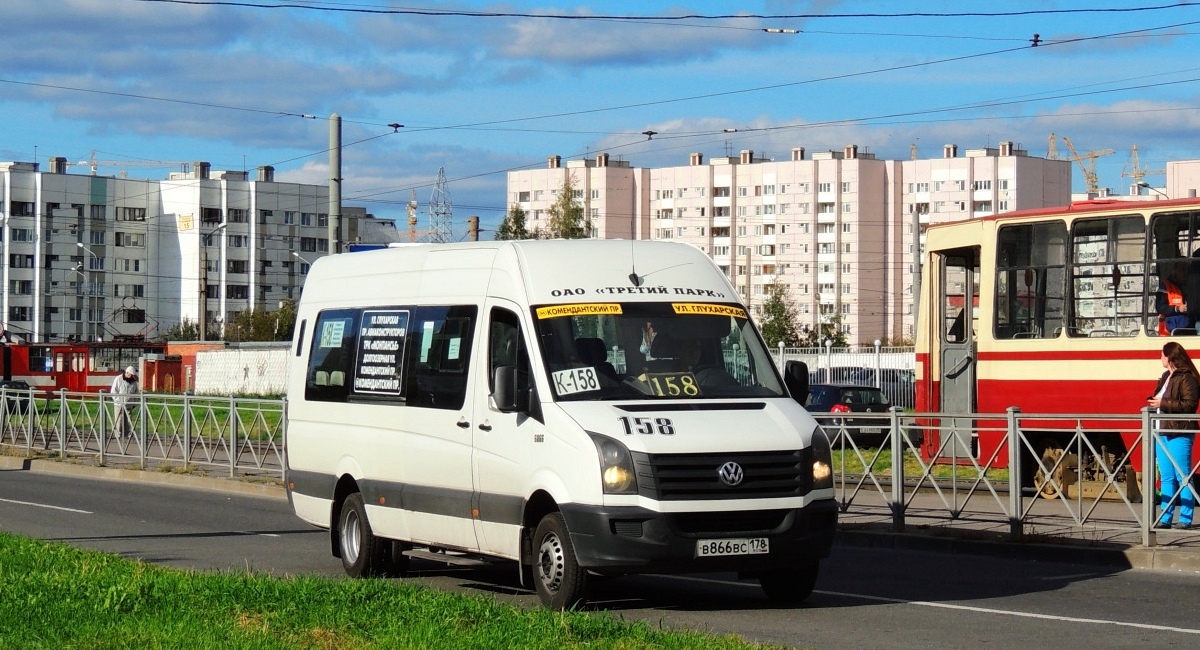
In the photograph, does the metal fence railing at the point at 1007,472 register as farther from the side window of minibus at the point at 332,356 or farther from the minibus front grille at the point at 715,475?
the side window of minibus at the point at 332,356

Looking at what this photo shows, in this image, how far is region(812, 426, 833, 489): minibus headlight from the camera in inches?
406

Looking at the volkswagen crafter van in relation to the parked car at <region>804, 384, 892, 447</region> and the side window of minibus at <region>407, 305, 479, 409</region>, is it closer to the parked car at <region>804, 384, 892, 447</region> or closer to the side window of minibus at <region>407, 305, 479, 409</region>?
the side window of minibus at <region>407, 305, 479, 409</region>

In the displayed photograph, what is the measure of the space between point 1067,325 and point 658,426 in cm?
1119

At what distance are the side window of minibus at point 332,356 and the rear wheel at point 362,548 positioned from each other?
964mm

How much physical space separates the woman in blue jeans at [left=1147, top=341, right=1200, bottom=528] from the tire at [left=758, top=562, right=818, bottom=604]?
15.7 ft

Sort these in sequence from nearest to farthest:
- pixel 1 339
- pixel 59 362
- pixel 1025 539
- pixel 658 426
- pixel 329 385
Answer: pixel 658 426 → pixel 329 385 → pixel 1025 539 → pixel 1 339 → pixel 59 362

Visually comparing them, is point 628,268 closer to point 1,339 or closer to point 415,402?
point 415,402

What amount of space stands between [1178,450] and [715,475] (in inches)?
247

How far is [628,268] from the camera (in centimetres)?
1139

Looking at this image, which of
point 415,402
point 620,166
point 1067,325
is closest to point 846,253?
point 620,166

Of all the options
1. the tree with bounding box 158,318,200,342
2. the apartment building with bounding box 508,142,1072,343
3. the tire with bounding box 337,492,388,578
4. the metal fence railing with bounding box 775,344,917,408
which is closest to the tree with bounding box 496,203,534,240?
the metal fence railing with bounding box 775,344,917,408

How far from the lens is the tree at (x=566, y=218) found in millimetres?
79750

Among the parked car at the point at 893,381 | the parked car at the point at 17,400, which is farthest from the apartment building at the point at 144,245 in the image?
the parked car at the point at 17,400

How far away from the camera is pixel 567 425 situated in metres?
10.2
